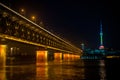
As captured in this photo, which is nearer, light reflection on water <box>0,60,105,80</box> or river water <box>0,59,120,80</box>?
light reflection on water <box>0,60,105,80</box>

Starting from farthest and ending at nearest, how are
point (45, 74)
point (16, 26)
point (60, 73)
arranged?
point (16, 26) → point (60, 73) → point (45, 74)

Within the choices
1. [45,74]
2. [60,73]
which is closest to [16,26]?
[60,73]

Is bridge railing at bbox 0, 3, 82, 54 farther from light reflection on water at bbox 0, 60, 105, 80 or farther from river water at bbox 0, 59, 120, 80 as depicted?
light reflection on water at bbox 0, 60, 105, 80

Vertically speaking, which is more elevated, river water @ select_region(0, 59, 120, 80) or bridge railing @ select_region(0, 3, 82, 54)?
bridge railing @ select_region(0, 3, 82, 54)

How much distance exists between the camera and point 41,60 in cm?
11262

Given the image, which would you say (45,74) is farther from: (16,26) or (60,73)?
(16,26)

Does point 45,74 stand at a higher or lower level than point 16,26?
lower

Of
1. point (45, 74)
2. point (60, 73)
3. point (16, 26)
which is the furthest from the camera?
point (16, 26)

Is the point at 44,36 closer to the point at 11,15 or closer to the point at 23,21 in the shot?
the point at 23,21

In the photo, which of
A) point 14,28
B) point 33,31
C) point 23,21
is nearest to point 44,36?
point 33,31

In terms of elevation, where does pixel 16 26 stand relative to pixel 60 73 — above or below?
above

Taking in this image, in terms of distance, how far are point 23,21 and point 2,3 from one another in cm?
1654

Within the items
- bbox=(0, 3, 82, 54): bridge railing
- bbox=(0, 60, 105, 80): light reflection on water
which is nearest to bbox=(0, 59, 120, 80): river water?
bbox=(0, 60, 105, 80): light reflection on water

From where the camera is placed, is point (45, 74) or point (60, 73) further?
point (60, 73)
